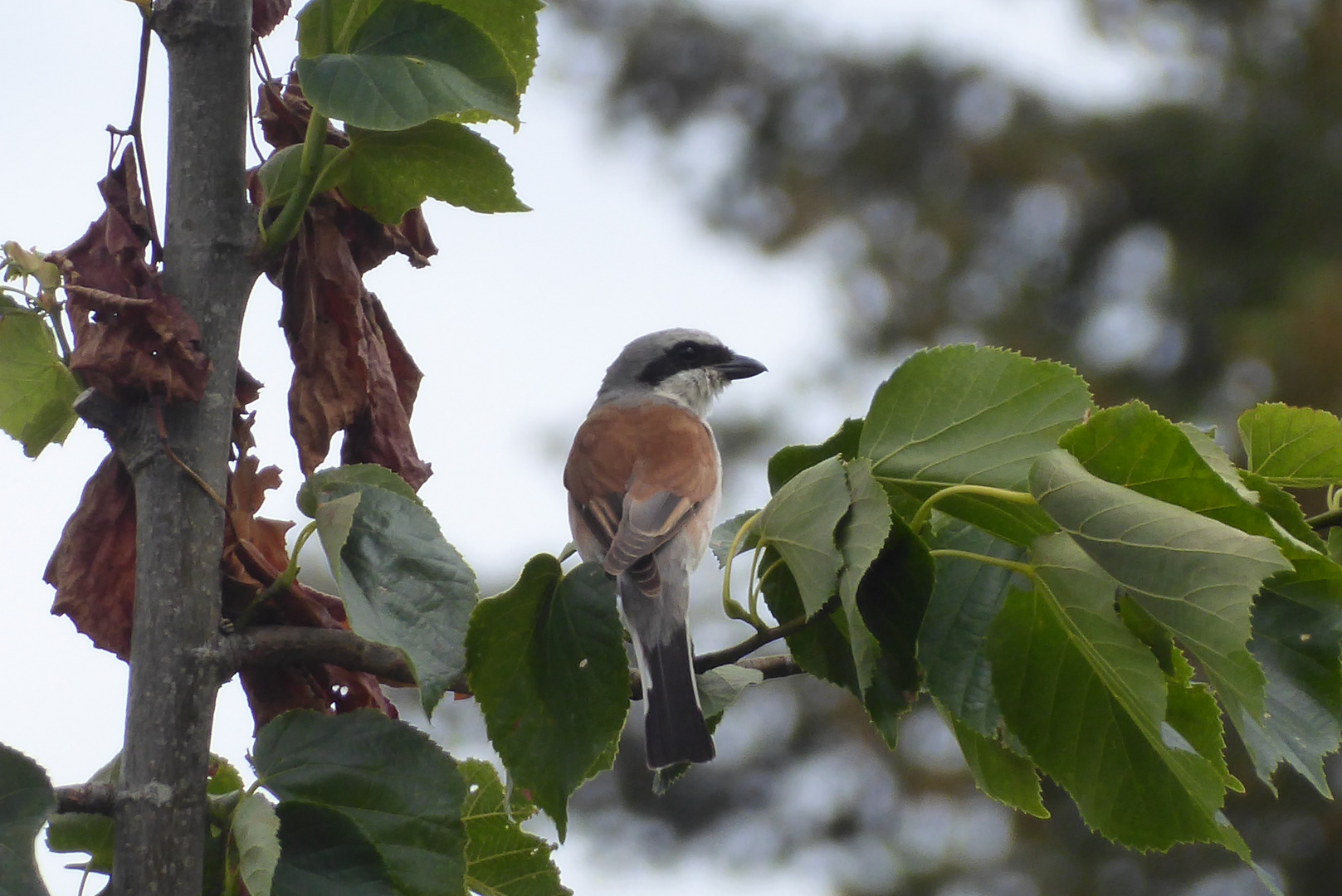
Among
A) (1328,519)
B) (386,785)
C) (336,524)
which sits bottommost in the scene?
(386,785)

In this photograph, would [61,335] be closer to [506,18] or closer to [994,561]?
[506,18]

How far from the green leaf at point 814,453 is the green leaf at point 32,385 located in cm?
86

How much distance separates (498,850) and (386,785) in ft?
1.05

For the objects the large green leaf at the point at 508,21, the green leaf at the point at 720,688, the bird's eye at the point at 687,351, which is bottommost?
the green leaf at the point at 720,688

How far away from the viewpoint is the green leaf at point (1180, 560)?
4.17ft

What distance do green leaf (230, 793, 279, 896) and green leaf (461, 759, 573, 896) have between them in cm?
34

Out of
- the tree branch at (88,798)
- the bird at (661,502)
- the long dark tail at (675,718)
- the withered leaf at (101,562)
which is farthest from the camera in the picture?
the bird at (661,502)

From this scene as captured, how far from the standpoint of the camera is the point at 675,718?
1976mm

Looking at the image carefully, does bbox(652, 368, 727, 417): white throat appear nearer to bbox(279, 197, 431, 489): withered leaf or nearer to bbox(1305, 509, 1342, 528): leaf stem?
bbox(279, 197, 431, 489): withered leaf

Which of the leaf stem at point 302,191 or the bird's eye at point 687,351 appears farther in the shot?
the bird's eye at point 687,351

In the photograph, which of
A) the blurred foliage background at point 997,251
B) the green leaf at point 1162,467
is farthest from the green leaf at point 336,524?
the blurred foliage background at point 997,251

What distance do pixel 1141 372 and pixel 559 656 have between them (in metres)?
13.1

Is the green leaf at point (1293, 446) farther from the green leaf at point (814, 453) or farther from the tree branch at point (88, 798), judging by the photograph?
the tree branch at point (88, 798)

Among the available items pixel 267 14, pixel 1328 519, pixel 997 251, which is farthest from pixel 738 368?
pixel 997 251
